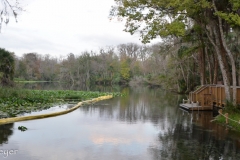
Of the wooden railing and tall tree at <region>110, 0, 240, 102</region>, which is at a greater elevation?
tall tree at <region>110, 0, 240, 102</region>

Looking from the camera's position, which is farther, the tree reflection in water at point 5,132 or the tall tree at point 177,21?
the tall tree at point 177,21

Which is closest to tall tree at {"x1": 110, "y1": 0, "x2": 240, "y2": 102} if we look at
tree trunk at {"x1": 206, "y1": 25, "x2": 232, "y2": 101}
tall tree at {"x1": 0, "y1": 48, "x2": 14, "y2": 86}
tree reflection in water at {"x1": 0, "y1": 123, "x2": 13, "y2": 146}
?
tree trunk at {"x1": 206, "y1": 25, "x2": 232, "y2": 101}

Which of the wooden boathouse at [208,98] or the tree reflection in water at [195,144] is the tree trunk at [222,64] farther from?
the wooden boathouse at [208,98]

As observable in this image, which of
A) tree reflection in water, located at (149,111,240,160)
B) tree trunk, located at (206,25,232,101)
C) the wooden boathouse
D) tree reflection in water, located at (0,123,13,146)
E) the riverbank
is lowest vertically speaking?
tree reflection in water, located at (149,111,240,160)

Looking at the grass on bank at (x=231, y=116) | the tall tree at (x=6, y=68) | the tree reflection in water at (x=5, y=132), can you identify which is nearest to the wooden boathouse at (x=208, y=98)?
the grass on bank at (x=231, y=116)

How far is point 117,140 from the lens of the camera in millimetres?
9336

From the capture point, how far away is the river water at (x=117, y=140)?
754cm

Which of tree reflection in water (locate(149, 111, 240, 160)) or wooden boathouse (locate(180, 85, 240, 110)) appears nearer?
tree reflection in water (locate(149, 111, 240, 160))

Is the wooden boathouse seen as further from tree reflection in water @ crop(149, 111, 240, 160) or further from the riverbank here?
tree reflection in water @ crop(149, 111, 240, 160)

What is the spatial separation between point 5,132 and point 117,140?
4142 millimetres

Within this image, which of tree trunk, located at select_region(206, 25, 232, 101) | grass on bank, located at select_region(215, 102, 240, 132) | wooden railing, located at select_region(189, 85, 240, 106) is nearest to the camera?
grass on bank, located at select_region(215, 102, 240, 132)

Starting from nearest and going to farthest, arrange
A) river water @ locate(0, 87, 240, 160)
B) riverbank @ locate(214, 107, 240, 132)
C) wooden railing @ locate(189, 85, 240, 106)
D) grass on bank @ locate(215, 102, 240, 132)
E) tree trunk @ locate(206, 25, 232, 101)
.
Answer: river water @ locate(0, 87, 240, 160), riverbank @ locate(214, 107, 240, 132), grass on bank @ locate(215, 102, 240, 132), tree trunk @ locate(206, 25, 232, 101), wooden railing @ locate(189, 85, 240, 106)

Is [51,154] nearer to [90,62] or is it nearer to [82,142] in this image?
[82,142]

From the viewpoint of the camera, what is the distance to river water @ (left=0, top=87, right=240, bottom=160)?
754cm
